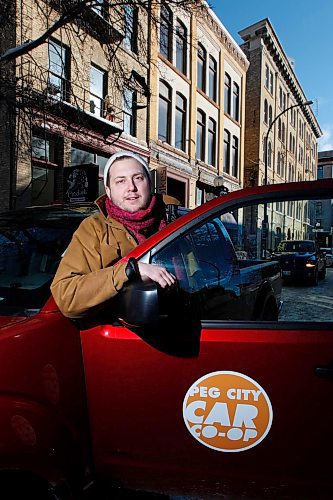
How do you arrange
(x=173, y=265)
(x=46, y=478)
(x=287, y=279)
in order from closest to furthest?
1. (x=46, y=478)
2. (x=173, y=265)
3. (x=287, y=279)

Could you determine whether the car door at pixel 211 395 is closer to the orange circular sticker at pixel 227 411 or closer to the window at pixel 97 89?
the orange circular sticker at pixel 227 411

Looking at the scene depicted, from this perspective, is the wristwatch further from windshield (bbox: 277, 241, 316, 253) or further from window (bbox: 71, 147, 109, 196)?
window (bbox: 71, 147, 109, 196)

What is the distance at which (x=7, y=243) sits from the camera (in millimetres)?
2609

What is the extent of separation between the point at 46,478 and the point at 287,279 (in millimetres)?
1453

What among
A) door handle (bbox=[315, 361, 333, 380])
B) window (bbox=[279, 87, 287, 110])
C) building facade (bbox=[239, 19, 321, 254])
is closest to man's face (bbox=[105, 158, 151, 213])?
door handle (bbox=[315, 361, 333, 380])

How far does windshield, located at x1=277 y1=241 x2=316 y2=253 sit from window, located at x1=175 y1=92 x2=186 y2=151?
721 inches

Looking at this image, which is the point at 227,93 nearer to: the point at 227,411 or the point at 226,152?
the point at 226,152

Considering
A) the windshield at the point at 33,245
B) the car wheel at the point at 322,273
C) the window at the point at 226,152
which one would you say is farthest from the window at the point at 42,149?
the window at the point at 226,152

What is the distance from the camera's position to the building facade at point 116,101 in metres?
8.97

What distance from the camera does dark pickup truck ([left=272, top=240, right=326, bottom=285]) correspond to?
1938mm

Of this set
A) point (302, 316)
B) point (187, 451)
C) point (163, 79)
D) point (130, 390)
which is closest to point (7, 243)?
point (130, 390)

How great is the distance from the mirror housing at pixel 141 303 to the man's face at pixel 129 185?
0.58m

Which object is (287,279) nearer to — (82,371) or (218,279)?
(218,279)

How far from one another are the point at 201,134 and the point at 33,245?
2102 cm
